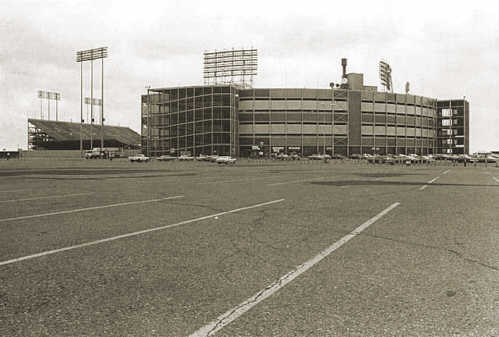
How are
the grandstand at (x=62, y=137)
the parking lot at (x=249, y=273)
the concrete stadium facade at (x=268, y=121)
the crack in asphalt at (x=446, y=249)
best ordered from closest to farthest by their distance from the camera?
1. the parking lot at (x=249, y=273)
2. the crack in asphalt at (x=446, y=249)
3. the concrete stadium facade at (x=268, y=121)
4. the grandstand at (x=62, y=137)

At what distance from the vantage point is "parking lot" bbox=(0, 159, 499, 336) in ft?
11.7

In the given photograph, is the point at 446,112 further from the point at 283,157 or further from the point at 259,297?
the point at 259,297

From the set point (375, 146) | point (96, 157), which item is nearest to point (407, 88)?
point (375, 146)

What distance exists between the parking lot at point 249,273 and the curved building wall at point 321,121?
91633mm

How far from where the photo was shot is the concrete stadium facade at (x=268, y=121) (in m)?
97.3

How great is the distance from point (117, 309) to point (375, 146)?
105962 millimetres

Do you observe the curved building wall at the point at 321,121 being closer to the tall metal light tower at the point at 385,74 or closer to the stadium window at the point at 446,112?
the tall metal light tower at the point at 385,74

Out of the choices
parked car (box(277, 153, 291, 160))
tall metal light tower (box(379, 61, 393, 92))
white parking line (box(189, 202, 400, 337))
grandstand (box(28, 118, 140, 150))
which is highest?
tall metal light tower (box(379, 61, 393, 92))

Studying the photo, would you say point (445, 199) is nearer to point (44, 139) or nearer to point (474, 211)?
point (474, 211)

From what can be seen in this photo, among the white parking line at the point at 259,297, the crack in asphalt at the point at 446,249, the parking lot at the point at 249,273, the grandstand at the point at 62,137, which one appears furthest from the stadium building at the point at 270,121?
the white parking line at the point at 259,297

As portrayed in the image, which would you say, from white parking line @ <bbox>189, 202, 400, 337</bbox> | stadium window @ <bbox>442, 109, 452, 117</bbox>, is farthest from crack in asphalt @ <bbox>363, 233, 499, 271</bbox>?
stadium window @ <bbox>442, 109, 452, 117</bbox>

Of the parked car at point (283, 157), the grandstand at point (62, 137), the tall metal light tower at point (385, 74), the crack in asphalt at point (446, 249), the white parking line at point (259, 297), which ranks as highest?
the tall metal light tower at point (385, 74)

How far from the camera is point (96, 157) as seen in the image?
3521 inches

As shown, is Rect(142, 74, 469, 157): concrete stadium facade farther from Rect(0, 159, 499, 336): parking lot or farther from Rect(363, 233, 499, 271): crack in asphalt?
Rect(363, 233, 499, 271): crack in asphalt
